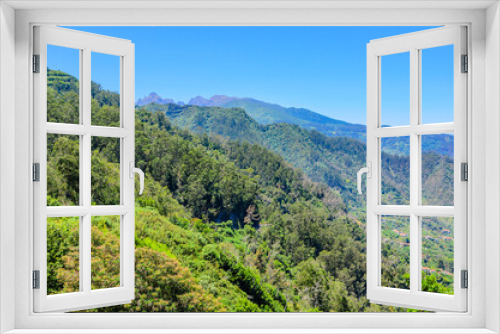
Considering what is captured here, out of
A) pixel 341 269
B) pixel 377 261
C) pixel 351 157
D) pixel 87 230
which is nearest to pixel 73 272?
pixel 87 230

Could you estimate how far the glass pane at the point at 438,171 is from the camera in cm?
521

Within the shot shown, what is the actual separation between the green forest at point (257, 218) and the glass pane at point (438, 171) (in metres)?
0.02

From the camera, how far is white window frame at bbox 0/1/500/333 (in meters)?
1.88

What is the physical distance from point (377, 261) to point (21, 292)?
2.00 metres

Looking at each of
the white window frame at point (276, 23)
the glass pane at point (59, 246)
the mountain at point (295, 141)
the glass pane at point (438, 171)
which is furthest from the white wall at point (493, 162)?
the mountain at point (295, 141)

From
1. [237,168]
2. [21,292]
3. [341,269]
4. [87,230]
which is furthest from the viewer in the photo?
[237,168]

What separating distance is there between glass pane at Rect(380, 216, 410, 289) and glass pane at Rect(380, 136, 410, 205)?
344 mm

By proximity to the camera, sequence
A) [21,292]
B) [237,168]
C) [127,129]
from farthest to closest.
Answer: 1. [237,168]
2. [127,129]
3. [21,292]

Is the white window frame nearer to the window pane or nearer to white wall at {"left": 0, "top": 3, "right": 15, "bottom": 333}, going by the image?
white wall at {"left": 0, "top": 3, "right": 15, "bottom": 333}

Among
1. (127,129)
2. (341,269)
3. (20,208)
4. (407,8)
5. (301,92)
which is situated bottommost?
(341,269)

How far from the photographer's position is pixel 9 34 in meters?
1.91

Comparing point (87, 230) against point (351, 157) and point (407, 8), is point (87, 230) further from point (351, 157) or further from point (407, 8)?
point (351, 157)

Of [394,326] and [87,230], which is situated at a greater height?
→ [87,230]

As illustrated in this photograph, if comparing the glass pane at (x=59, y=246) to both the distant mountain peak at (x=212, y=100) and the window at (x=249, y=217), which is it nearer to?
the window at (x=249, y=217)
